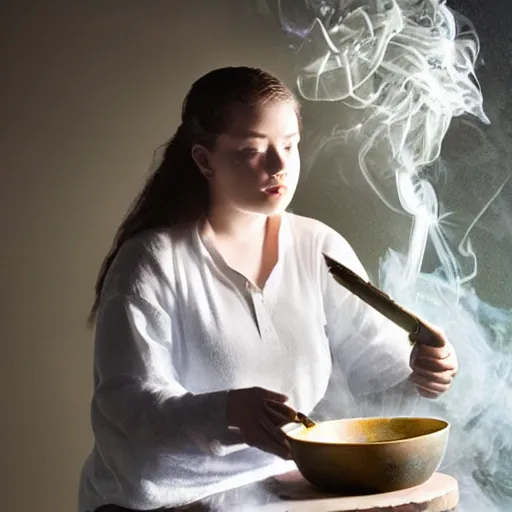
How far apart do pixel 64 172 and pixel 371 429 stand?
1.85 feet

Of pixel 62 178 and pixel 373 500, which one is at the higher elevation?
pixel 62 178

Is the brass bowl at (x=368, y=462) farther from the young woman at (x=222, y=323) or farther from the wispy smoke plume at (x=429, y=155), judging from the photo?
the wispy smoke plume at (x=429, y=155)

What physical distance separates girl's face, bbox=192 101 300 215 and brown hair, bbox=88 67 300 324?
0.01 m

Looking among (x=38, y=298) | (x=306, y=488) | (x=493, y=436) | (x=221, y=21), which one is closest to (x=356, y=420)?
(x=306, y=488)

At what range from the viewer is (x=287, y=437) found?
41.0 inches

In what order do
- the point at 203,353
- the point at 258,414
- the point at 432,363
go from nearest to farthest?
the point at 258,414
the point at 203,353
the point at 432,363

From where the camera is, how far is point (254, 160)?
46.2 inches

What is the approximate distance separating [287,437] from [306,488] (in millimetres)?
106

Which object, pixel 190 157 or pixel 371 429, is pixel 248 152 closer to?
pixel 190 157

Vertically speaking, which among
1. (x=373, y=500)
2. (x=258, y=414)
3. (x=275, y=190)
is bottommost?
(x=373, y=500)

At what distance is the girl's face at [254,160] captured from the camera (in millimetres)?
1168

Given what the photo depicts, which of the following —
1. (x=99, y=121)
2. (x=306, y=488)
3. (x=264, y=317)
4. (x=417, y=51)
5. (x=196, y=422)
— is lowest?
(x=306, y=488)

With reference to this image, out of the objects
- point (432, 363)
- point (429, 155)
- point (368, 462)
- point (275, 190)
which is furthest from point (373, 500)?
point (429, 155)

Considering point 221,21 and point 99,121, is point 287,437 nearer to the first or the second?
point 99,121
